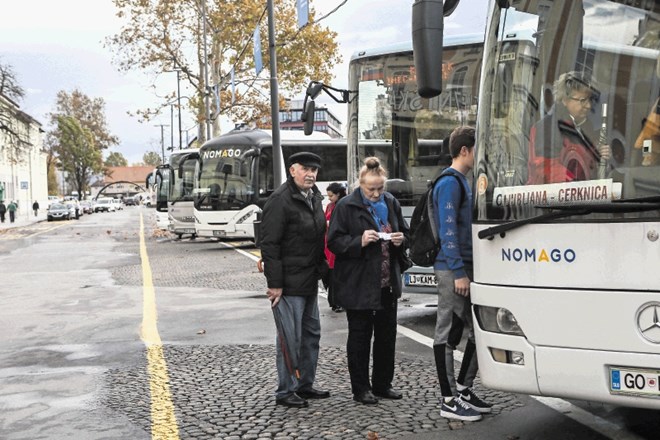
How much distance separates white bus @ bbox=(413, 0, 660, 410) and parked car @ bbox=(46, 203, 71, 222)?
2544 inches

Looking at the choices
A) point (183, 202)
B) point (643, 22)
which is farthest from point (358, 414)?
point (183, 202)

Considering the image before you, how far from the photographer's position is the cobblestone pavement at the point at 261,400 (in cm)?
552

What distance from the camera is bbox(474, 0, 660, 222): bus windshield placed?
13.8 ft

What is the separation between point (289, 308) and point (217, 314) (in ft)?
16.7

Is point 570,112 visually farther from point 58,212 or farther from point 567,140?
point 58,212

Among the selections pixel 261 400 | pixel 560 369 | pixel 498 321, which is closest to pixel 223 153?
pixel 261 400

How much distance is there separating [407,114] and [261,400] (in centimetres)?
607

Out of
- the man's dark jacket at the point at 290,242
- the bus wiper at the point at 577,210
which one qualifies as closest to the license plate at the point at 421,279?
the man's dark jacket at the point at 290,242

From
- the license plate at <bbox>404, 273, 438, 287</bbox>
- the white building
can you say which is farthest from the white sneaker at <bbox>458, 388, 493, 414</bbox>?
the white building

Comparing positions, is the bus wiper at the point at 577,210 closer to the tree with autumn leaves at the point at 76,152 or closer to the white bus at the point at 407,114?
the white bus at the point at 407,114

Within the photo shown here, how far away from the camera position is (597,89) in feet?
14.4

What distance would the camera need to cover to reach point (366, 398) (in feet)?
20.1

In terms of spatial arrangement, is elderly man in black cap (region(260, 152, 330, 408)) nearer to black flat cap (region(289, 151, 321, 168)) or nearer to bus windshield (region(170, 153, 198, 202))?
black flat cap (region(289, 151, 321, 168))

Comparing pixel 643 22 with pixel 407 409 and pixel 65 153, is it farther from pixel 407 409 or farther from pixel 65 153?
pixel 65 153
